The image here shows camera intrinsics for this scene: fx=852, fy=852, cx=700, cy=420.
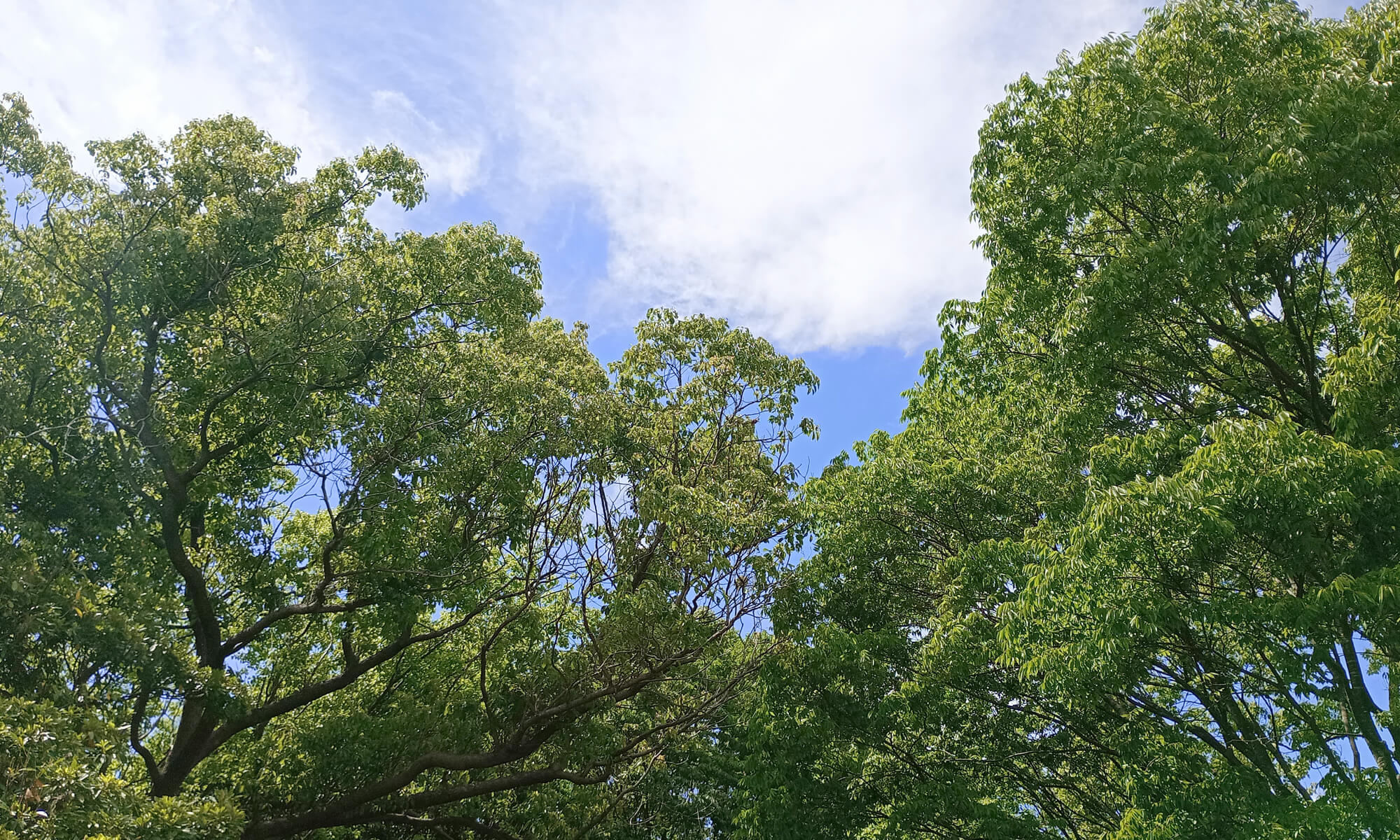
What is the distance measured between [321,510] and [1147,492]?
38.5 feet

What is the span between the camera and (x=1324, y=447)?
20.9ft

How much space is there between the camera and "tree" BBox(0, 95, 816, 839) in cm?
828

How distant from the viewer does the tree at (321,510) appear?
8.28m

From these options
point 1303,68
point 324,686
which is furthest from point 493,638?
point 1303,68

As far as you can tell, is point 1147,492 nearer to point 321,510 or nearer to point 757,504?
point 757,504

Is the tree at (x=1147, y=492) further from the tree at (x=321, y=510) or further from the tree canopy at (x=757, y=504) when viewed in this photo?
the tree at (x=321, y=510)

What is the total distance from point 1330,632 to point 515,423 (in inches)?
332

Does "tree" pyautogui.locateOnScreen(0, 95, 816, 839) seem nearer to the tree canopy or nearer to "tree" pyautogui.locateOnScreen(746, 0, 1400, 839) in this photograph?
the tree canopy

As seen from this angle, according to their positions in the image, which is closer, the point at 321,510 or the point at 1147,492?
the point at 1147,492

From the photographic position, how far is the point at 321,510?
13.5m

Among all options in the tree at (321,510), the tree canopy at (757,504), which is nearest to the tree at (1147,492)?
the tree canopy at (757,504)

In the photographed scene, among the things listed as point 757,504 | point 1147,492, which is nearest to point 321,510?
point 757,504

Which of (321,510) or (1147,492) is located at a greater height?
(321,510)

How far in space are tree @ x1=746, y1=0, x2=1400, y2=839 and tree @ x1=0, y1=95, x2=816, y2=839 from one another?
2.26m
